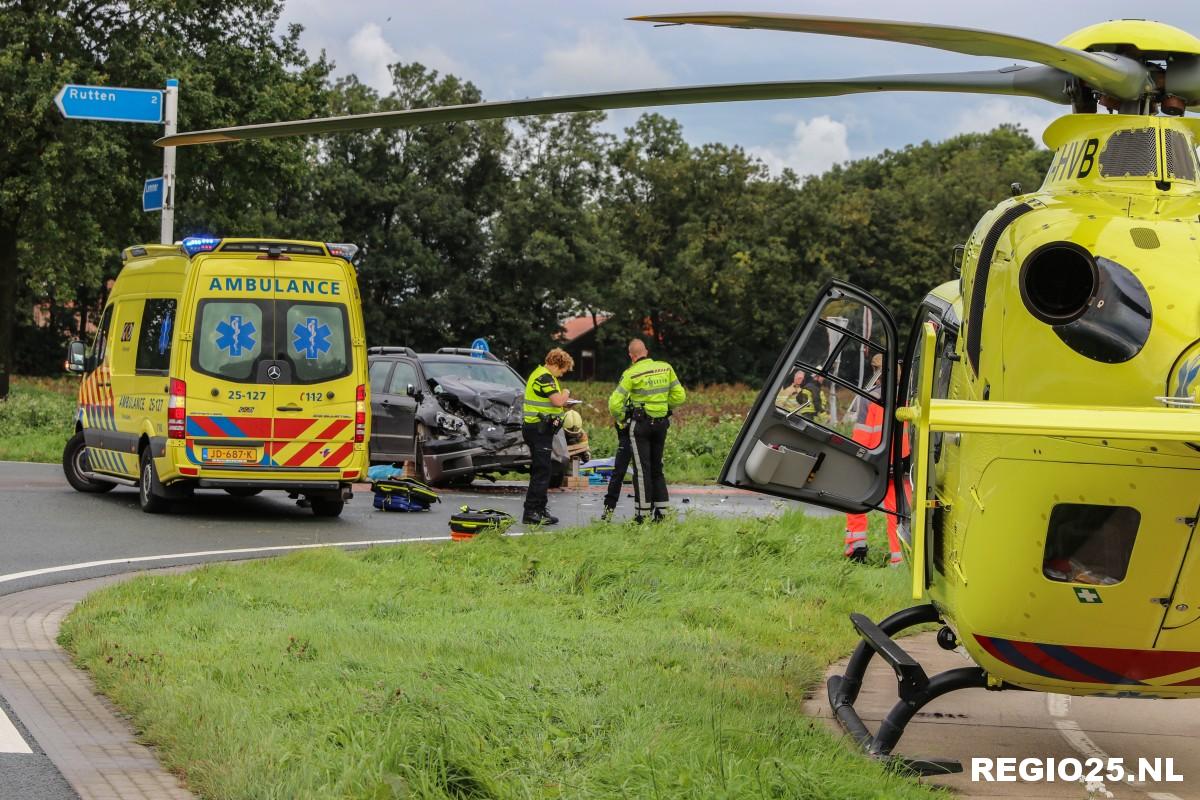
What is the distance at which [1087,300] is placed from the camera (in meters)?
5.02

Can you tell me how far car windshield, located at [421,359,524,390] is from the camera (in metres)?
20.6

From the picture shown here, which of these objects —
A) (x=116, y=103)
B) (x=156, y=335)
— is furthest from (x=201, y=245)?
(x=116, y=103)

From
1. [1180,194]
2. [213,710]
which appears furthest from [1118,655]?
[213,710]

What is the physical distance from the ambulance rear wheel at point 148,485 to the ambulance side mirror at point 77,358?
2.19 metres

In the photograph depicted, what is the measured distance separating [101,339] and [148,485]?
9.14 ft

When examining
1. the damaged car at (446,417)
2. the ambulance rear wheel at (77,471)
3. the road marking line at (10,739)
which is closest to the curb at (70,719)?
the road marking line at (10,739)

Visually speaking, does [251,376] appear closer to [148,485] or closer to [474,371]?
[148,485]

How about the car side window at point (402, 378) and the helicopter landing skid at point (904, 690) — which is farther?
the car side window at point (402, 378)

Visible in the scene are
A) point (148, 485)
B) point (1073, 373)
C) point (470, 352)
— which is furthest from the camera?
point (470, 352)

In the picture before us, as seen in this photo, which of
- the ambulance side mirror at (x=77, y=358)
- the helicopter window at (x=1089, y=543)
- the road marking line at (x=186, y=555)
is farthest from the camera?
the ambulance side mirror at (x=77, y=358)

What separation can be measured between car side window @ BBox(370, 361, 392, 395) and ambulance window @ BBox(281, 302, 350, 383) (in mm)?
5287

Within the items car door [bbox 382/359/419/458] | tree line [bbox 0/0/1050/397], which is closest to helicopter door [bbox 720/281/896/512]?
car door [bbox 382/359/419/458]

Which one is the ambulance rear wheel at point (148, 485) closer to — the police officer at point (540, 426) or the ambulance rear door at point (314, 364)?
the ambulance rear door at point (314, 364)

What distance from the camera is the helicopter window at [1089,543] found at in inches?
197
